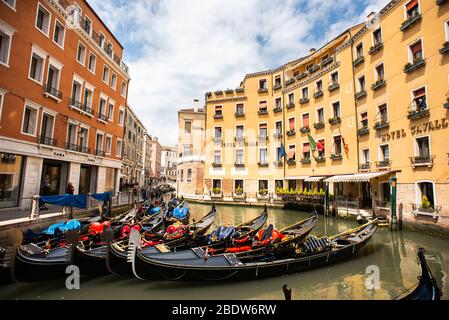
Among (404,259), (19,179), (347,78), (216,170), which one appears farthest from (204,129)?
(404,259)

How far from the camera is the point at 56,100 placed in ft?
39.7

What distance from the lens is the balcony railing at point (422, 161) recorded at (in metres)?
10.6

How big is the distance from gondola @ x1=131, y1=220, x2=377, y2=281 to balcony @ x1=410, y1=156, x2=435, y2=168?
21.2ft

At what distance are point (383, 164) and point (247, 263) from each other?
11.2 m

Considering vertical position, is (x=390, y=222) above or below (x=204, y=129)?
below

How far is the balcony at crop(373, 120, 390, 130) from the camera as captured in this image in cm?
1305

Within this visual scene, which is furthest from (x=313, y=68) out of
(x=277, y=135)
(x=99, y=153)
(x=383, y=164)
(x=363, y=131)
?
(x=99, y=153)

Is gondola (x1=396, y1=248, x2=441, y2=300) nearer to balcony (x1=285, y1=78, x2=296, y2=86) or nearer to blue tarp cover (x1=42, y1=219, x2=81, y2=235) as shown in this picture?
blue tarp cover (x1=42, y1=219, x2=81, y2=235)

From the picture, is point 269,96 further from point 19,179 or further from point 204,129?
point 19,179

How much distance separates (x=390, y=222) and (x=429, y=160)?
3.33 m

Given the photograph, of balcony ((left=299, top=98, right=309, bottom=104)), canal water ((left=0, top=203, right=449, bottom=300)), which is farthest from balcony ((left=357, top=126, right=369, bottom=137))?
canal water ((left=0, top=203, right=449, bottom=300))

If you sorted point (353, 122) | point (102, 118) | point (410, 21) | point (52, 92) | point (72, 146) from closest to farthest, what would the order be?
point (52, 92)
point (410, 21)
point (72, 146)
point (353, 122)
point (102, 118)

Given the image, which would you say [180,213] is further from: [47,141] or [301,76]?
[301,76]

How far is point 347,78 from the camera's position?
53.2 feet
